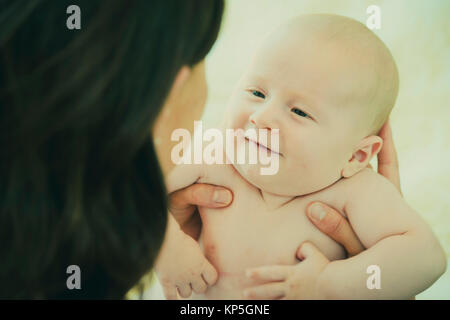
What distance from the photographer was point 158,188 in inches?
20.3

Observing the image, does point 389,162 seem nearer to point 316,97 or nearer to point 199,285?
point 316,97

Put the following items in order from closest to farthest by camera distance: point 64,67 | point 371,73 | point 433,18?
point 64,67 < point 371,73 < point 433,18

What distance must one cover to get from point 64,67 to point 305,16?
32 cm

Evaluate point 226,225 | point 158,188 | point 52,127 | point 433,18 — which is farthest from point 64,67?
point 433,18

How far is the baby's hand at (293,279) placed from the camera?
1.96 feet

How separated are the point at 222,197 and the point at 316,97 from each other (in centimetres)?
18

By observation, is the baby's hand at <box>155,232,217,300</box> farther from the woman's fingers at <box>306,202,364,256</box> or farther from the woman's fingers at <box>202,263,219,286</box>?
the woman's fingers at <box>306,202,364,256</box>

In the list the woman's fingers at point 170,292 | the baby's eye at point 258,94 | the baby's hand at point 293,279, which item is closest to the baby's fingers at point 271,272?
the baby's hand at point 293,279

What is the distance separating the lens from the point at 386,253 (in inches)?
22.9

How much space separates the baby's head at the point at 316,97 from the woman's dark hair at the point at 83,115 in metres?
0.11

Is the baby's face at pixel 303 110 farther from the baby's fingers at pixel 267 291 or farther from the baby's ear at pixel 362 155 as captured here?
the baby's fingers at pixel 267 291

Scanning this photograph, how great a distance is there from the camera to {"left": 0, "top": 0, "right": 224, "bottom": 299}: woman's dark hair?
0.45 meters
